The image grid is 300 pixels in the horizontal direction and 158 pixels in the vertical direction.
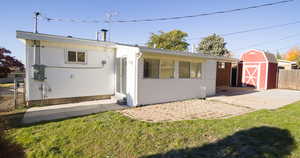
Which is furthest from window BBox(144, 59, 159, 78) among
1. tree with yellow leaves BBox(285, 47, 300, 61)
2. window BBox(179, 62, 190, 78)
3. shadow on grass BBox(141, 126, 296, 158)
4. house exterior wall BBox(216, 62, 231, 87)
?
tree with yellow leaves BBox(285, 47, 300, 61)

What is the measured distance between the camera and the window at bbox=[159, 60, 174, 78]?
7172mm

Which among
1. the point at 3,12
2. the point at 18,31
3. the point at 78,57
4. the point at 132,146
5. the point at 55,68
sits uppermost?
the point at 3,12

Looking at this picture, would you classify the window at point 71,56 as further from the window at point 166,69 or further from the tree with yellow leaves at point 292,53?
the tree with yellow leaves at point 292,53

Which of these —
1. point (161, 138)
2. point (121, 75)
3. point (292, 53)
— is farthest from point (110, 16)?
point (292, 53)

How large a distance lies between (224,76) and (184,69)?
7922mm

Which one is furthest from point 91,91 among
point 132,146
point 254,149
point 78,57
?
point 254,149

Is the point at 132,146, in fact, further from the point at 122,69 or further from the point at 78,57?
the point at 78,57

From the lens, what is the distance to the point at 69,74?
7.04 m

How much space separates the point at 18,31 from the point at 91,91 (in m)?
3.64

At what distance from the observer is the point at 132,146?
315cm

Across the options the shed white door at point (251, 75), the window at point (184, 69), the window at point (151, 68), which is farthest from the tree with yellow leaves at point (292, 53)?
the window at point (151, 68)

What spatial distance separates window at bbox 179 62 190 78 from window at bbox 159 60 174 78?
528 mm

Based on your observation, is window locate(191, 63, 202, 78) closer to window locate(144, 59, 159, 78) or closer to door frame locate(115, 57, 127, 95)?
window locate(144, 59, 159, 78)

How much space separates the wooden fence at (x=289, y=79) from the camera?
1349 cm
